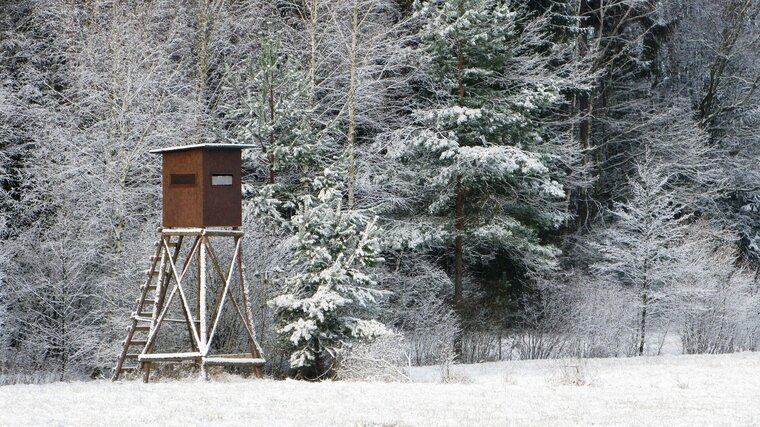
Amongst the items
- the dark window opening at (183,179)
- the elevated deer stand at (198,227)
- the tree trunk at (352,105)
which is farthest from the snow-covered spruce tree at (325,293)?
the tree trunk at (352,105)

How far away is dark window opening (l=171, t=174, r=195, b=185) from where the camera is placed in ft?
54.5

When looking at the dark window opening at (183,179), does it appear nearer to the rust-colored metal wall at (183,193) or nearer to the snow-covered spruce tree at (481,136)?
the rust-colored metal wall at (183,193)

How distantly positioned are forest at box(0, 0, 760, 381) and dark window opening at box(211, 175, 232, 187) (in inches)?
80.8

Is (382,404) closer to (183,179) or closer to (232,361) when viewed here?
(232,361)

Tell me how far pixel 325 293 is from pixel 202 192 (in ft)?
9.73

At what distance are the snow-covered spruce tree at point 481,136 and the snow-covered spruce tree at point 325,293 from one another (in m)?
5.54

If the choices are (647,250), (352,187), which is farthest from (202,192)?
(647,250)

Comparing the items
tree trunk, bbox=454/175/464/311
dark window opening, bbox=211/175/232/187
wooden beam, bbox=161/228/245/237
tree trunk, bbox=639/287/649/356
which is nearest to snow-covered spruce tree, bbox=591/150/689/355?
tree trunk, bbox=639/287/649/356

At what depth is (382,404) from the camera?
1227cm

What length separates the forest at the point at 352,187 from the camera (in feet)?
64.5

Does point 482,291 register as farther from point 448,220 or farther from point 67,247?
point 67,247

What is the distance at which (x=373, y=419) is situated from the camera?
35.7ft

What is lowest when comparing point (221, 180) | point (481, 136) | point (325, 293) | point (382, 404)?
point (382, 404)

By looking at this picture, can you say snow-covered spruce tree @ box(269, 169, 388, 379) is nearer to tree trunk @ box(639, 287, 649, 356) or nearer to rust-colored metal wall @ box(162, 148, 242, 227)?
rust-colored metal wall @ box(162, 148, 242, 227)
